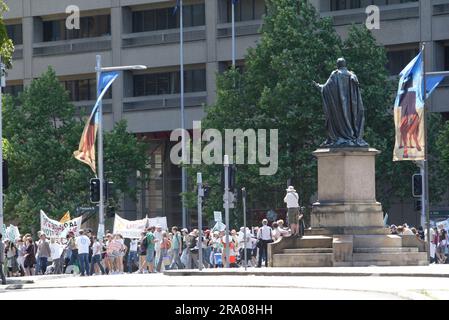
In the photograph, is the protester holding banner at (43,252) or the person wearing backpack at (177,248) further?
the protester holding banner at (43,252)

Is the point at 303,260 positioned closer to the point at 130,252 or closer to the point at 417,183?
the point at 417,183

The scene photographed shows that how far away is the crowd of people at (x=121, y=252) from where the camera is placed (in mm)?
45094

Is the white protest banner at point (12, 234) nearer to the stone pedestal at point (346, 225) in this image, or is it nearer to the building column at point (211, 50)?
the stone pedestal at point (346, 225)

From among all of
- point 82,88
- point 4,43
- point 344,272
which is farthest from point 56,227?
point 82,88

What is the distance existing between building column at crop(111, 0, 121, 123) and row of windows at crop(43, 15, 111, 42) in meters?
1.81

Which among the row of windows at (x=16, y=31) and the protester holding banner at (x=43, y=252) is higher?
the row of windows at (x=16, y=31)

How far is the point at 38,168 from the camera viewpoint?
6650cm

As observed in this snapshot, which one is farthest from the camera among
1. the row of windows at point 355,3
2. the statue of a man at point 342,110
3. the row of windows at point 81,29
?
the row of windows at point 81,29

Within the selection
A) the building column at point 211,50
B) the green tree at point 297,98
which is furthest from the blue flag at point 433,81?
the building column at point 211,50

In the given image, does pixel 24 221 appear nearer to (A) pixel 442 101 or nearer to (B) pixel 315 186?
(B) pixel 315 186

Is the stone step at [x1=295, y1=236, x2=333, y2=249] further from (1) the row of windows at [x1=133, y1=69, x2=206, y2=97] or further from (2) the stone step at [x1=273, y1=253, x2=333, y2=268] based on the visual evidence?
(1) the row of windows at [x1=133, y1=69, x2=206, y2=97]

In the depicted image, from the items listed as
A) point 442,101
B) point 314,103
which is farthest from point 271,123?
point 442,101

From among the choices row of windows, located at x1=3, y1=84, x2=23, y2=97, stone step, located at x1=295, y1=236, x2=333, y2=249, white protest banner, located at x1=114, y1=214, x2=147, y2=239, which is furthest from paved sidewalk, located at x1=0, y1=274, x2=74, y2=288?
row of windows, located at x1=3, y1=84, x2=23, y2=97

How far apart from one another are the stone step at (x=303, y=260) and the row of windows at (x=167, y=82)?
39376 millimetres
